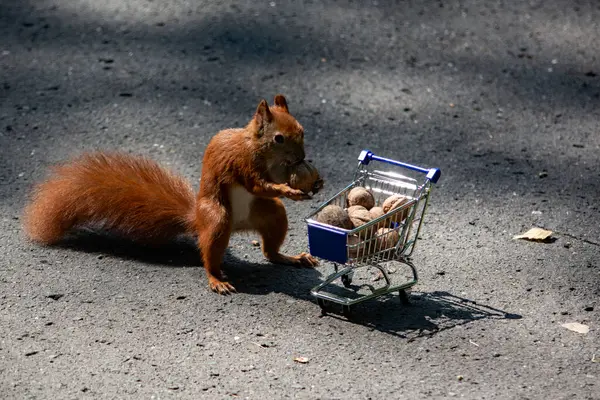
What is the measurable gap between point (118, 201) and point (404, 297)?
1.06m

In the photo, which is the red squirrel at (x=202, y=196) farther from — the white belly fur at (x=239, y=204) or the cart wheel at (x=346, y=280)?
the cart wheel at (x=346, y=280)

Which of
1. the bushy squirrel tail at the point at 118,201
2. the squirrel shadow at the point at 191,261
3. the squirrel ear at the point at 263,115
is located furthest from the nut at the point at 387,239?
the bushy squirrel tail at the point at 118,201

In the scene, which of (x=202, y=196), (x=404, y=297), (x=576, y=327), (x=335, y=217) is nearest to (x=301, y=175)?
(x=335, y=217)

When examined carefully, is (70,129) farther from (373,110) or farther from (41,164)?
(373,110)

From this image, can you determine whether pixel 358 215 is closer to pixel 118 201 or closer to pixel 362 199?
pixel 362 199

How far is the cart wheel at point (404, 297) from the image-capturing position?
9.57ft

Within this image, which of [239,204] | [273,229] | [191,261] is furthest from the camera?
[191,261]

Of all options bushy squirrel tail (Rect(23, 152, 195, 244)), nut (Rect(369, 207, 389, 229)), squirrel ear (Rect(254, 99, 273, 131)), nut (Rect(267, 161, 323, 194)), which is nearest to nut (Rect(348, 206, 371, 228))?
nut (Rect(369, 207, 389, 229))

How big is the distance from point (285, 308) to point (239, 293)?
19 cm

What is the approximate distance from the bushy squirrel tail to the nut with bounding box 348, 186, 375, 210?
60cm

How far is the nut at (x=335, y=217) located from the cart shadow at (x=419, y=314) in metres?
0.32

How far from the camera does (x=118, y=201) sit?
10.4 ft

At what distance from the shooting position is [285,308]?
2916 millimetres

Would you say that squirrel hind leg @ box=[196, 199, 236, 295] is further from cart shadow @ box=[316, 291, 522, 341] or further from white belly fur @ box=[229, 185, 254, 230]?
cart shadow @ box=[316, 291, 522, 341]
